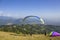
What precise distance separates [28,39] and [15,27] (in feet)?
32.0

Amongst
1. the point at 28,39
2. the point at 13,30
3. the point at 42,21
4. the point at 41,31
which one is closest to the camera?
the point at 28,39

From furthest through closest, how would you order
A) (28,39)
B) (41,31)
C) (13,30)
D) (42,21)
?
(13,30), (41,31), (42,21), (28,39)

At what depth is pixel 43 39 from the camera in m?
14.6

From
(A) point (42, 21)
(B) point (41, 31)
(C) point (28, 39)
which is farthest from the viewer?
(B) point (41, 31)

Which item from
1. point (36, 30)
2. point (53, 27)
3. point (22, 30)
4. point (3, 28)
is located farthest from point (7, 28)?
point (53, 27)

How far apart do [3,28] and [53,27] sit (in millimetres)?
7029

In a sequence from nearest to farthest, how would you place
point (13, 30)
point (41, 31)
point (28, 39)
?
point (28, 39) → point (41, 31) → point (13, 30)

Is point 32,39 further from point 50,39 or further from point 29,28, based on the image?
point 29,28

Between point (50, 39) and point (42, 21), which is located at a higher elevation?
point (42, 21)

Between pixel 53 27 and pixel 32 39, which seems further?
pixel 53 27

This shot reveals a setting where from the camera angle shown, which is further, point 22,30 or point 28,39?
point 22,30

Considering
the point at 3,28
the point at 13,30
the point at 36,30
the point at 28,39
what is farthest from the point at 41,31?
the point at 28,39

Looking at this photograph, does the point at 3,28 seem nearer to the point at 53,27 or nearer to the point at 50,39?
the point at 53,27

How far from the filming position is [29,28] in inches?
889
